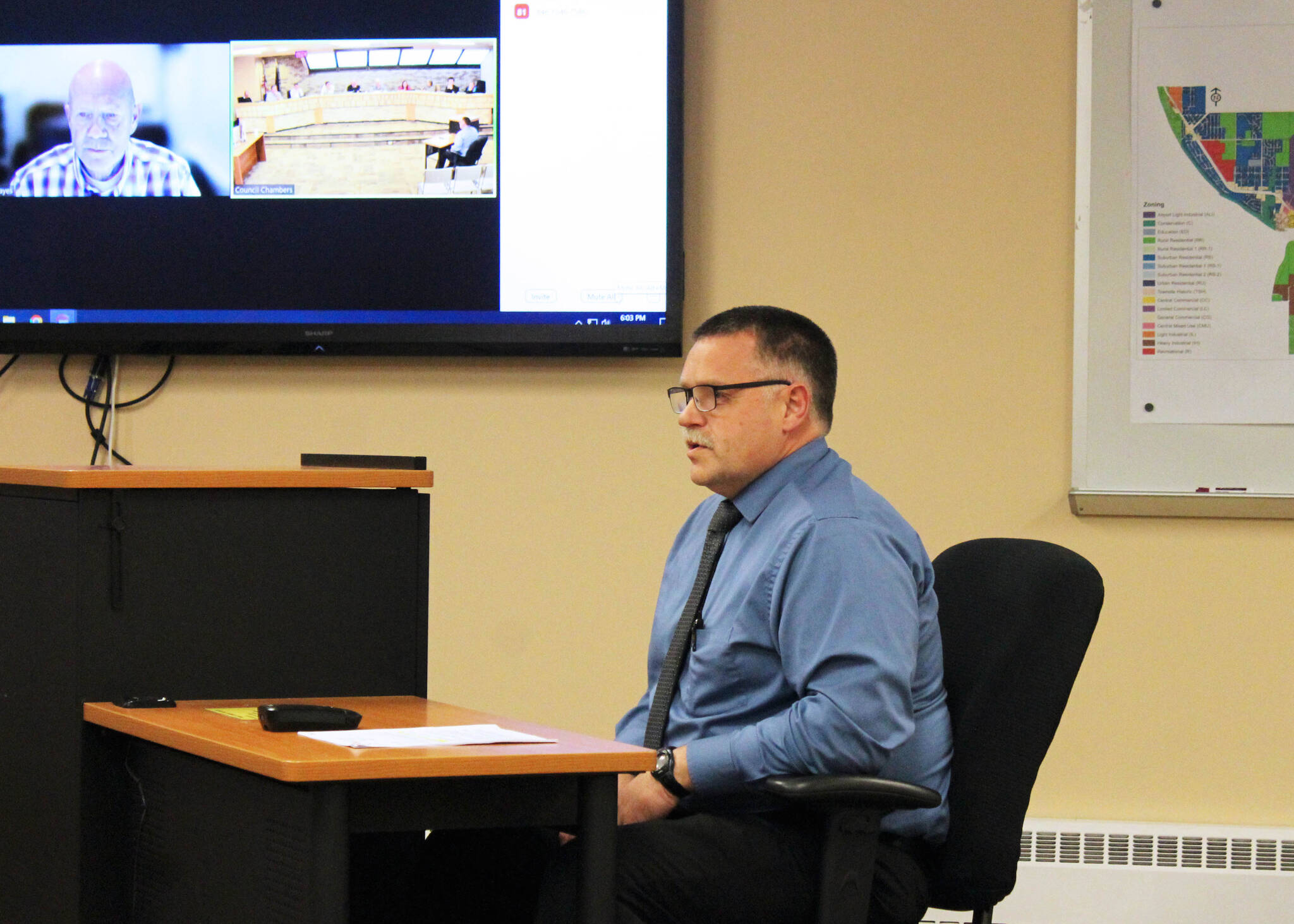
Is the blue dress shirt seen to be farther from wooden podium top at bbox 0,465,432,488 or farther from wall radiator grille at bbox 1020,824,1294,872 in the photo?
wall radiator grille at bbox 1020,824,1294,872

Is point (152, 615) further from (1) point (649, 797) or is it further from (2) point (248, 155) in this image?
(2) point (248, 155)

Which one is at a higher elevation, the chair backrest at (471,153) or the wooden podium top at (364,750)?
the chair backrest at (471,153)

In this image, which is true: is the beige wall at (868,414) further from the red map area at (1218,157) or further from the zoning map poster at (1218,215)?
the red map area at (1218,157)

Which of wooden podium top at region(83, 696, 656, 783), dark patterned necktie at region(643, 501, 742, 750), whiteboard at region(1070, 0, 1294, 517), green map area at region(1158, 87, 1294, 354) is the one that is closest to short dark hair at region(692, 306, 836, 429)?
dark patterned necktie at region(643, 501, 742, 750)

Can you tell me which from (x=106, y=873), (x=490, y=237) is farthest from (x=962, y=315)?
(x=106, y=873)

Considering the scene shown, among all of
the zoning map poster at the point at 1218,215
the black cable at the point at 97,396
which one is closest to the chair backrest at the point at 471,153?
the black cable at the point at 97,396

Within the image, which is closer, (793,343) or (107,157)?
(793,343)

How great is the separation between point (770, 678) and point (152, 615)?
→ 2.72 ft

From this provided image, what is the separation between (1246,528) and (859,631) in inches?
59.5

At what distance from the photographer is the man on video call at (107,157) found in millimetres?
2943

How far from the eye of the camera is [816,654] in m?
1.69

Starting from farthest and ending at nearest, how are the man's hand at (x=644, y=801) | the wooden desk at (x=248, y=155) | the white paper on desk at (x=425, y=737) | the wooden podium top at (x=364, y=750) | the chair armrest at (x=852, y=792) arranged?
the wooden desk at (x=248, y=155) < the man's hand at (x=644, y=801) < the chair armrest at (x=852, y=792) < the white paper on desk at (x=425, y=737) < the wooden podium top at (x=364, y=750)

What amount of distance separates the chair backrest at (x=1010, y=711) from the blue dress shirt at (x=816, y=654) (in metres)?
0.05

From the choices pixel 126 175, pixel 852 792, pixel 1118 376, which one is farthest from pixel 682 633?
pixel 126 175
